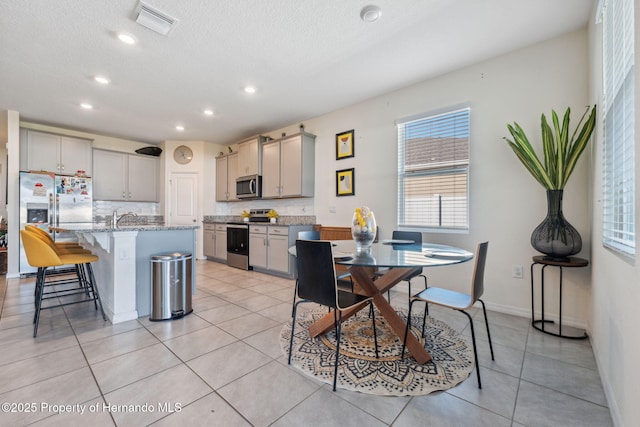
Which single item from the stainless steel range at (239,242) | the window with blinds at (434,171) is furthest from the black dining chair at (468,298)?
the stainless steel range at (239,242)

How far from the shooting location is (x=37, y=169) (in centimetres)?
470

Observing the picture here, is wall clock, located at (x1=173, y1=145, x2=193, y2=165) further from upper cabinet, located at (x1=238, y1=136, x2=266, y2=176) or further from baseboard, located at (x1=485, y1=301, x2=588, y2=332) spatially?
A: baseboard, located at (x1=485, y1=301, x2=588, y2=332)

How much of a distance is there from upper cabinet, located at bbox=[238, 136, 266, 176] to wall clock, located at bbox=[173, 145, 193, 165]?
1425 mm

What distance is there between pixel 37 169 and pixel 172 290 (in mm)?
4212

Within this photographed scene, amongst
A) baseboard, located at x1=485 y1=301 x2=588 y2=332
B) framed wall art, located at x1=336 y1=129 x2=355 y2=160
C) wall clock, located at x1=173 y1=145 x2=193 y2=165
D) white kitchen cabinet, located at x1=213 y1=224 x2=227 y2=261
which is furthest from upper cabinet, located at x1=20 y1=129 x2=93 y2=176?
baseboard, located at x1=485 y1=301 x2=588 y2=332

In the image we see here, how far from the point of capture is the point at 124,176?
19.2 feet

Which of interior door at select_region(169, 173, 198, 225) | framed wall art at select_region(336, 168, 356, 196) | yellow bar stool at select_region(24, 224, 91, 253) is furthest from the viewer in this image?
interior door at select_region(169, 173, 198, 225)

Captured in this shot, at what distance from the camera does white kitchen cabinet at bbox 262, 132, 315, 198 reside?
4.61 metres

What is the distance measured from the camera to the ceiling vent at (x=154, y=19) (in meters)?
2.22

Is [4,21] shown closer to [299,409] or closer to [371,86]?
[371,86]

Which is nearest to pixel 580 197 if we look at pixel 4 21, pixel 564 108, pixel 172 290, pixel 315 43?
pixel 564 108

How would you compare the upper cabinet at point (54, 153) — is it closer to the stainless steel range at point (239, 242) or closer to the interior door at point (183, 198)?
the interior door at point (183, 198)

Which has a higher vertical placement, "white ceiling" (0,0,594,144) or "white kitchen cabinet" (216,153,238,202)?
"white ceiling" (0,0,594,144)

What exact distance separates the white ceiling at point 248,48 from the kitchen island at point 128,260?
1793mm
